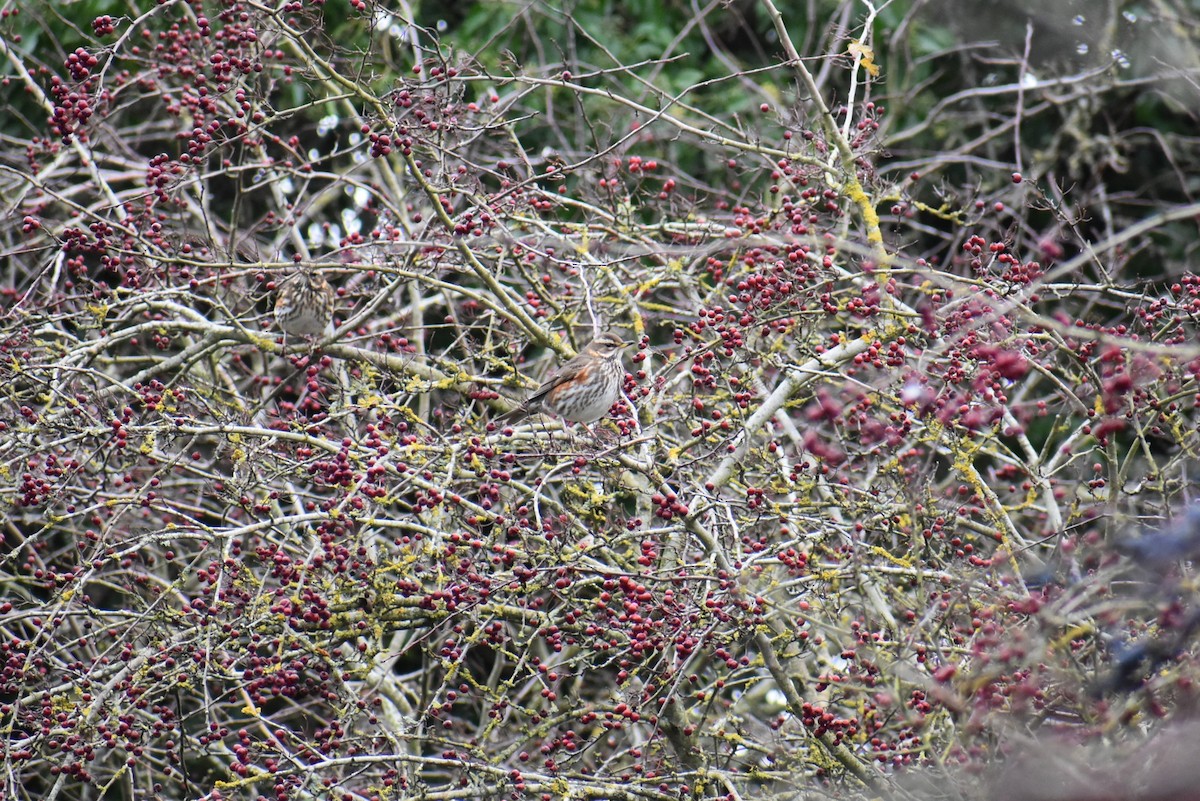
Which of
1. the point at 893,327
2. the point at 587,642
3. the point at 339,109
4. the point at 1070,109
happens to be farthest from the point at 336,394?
the point at 1070,109

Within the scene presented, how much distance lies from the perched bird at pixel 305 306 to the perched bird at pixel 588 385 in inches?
53.2

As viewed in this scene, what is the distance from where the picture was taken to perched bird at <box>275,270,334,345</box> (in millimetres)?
6797

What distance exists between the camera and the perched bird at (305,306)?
6.80 metres

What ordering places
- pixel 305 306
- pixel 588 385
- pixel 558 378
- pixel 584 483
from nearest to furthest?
pixel 584 483, pixel 558 378, pixel 588 385, pixel 305 306

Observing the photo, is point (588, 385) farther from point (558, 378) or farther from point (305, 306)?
point (305, 306)

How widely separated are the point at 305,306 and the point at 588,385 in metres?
1.63

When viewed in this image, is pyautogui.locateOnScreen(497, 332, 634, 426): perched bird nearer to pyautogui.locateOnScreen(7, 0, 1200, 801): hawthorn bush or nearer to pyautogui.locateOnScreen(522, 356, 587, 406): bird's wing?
pyautogui.locateOnScreen(522, 356, 587, 406): bird's wing

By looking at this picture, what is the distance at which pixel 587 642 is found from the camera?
5020 mm

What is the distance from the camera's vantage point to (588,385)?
6.43 metres

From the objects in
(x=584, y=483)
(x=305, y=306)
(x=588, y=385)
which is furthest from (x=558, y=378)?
(x=305, y=306)

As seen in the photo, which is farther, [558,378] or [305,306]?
[305,306]

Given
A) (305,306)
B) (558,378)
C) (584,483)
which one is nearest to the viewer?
(584,483)

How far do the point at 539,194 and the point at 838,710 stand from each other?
2.84 metres

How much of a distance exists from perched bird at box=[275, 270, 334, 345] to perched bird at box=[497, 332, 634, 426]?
1352mm
